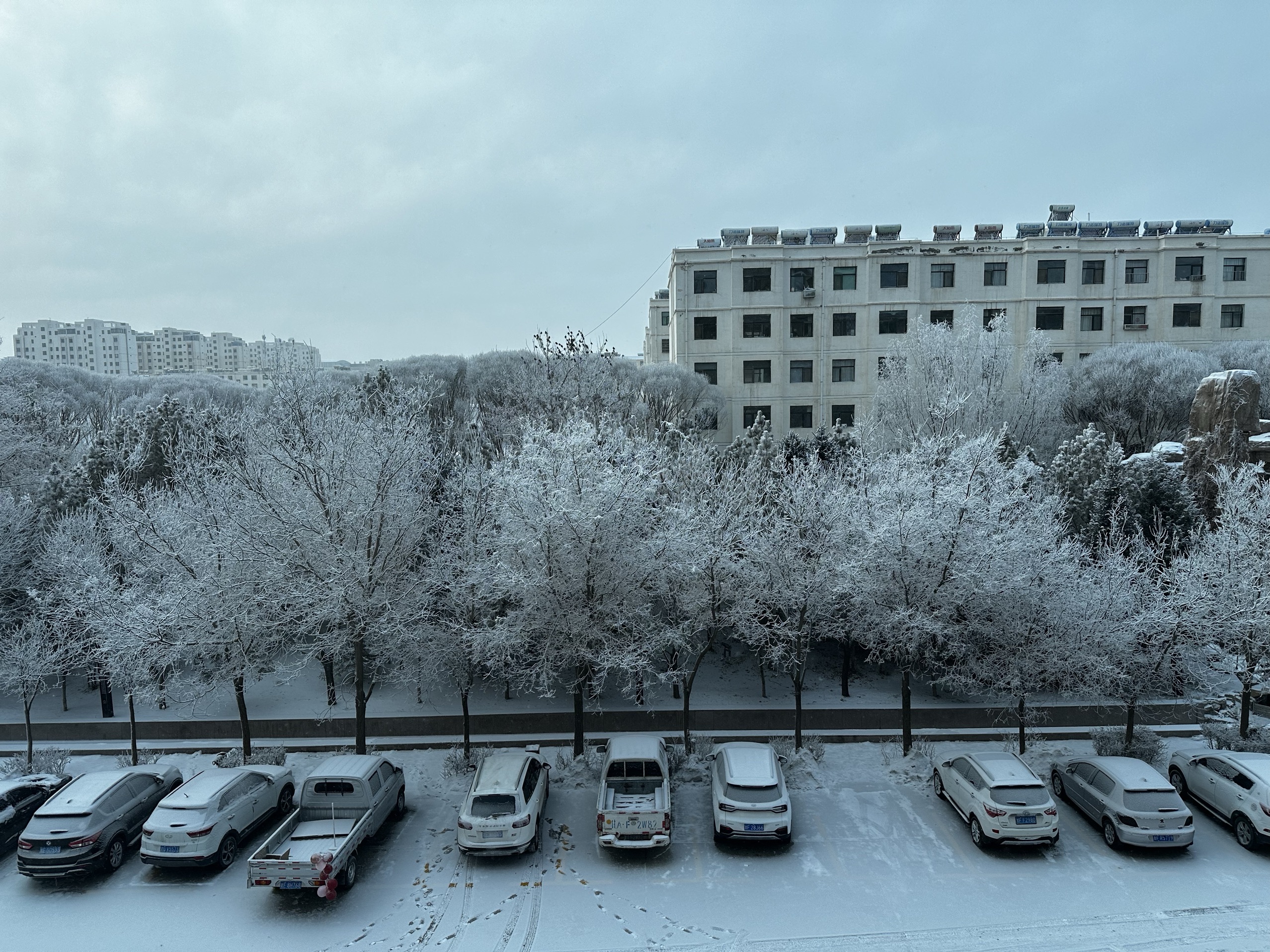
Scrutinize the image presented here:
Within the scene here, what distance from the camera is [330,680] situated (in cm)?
1953

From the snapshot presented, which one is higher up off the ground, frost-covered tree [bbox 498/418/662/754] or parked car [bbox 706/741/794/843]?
frost-covered tree [bbox 498/418/662/754]

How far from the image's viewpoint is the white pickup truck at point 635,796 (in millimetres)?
11891

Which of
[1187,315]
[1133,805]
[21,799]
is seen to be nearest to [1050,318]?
[1187,315]

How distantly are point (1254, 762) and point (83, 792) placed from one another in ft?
63.0

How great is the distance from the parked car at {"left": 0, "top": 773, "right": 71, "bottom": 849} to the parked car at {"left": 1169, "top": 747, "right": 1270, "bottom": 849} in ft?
63.4

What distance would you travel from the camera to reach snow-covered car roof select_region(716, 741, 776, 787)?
1248cm

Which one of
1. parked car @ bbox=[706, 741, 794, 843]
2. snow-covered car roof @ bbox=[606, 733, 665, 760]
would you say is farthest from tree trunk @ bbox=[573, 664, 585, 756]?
parked car @ bbox=[706, 741, 794, 843]

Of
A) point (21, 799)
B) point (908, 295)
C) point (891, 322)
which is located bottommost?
point (21, 799)

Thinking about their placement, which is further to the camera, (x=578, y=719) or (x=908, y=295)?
(x=908, y=295)

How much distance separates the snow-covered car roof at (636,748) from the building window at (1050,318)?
38661 millimetres

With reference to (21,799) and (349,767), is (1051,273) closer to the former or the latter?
(349,767)

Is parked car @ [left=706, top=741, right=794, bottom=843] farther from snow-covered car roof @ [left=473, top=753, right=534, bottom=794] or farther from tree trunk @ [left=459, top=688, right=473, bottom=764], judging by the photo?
tree trunk @ [left=459, top=688, right=473, bottom=764]

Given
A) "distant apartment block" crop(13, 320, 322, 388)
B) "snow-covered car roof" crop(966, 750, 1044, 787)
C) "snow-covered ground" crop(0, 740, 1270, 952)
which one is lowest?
"snow-covered ground" crop(0, 740, 1270, 952)

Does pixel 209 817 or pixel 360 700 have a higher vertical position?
pixel 360 700
